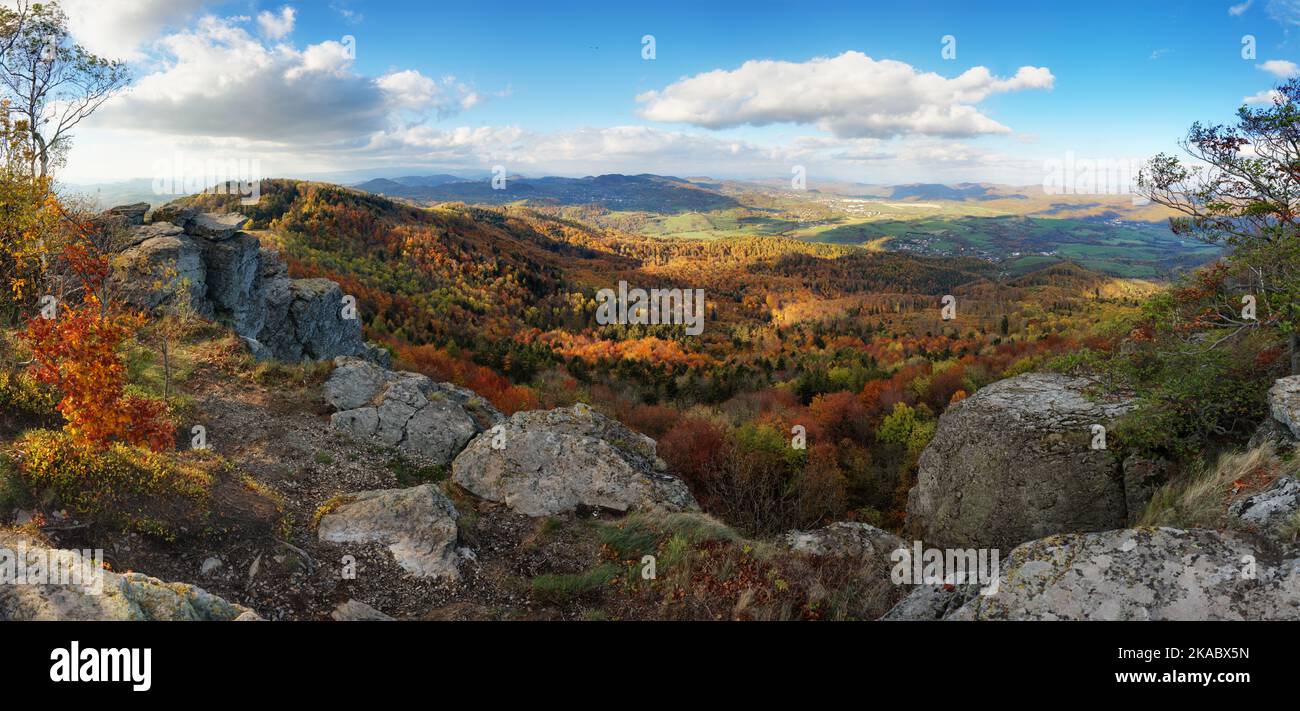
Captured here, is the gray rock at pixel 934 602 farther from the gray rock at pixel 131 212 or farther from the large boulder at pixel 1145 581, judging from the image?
the gray rock at pixel 131 212

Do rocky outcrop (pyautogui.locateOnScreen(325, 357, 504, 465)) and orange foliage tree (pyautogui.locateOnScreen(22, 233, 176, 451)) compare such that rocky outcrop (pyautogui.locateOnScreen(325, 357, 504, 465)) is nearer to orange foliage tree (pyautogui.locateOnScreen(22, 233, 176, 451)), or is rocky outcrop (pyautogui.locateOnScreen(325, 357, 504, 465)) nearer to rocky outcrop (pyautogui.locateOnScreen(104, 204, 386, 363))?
rocky outcrop (pyautogui.locateOnScreen(104, 204, 386, 363))

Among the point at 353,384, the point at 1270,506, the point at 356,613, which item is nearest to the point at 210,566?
the point at 356,613

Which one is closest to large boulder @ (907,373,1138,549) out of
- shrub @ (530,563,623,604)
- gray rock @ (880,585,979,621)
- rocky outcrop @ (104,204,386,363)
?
gray rock @ (880,585,979,621)
